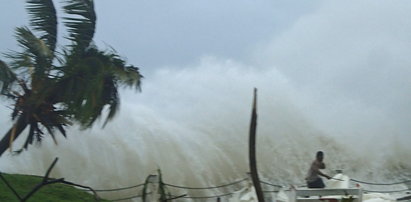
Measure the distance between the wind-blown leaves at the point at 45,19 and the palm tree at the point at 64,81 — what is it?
18cm

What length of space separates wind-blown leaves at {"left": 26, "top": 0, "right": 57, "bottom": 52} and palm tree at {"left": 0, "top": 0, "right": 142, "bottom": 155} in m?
0.18

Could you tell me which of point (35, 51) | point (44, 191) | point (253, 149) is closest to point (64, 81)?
point (35, 51)

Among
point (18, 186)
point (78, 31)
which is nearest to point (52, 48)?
point (78, 31)

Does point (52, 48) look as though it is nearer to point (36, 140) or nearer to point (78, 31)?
point (78, 31)

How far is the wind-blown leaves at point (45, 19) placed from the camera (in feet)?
45.2

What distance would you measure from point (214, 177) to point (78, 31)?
15176 millimetres

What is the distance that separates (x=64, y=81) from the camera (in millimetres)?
13234

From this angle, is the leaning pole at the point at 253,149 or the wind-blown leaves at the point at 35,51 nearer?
the leaning pole at the point at 253,149

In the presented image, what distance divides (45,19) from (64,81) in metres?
1.45

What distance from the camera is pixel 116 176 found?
1024 inches

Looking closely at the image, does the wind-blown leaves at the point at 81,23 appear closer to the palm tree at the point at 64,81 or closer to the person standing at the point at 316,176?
the palm tree at the point at 64,81

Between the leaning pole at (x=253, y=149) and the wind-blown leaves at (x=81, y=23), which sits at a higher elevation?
the wind-blown leaves at (x=81, y=23)

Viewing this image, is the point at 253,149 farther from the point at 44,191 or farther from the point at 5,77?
the point at 44,191

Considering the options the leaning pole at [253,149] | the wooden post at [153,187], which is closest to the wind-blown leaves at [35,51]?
the wooden post at [153,187]
